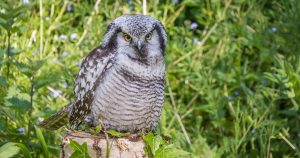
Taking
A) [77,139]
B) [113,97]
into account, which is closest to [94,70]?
[113,97]

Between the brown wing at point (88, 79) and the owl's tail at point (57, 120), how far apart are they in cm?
18

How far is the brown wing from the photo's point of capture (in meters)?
3.95

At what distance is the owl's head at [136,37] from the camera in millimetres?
3903

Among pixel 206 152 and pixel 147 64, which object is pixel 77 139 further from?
pixel 206 152

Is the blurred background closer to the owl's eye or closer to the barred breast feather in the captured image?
the barred breast feather

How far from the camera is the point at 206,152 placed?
15.8ft

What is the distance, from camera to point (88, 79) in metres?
4.00

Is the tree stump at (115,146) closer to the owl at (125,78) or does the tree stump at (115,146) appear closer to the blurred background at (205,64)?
the owl at (125,78)

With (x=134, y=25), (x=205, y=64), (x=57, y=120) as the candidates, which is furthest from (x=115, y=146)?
(x=205, y=64)

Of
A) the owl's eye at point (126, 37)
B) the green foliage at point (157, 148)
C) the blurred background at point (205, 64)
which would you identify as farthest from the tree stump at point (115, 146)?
the blurred background at point (205, 64)

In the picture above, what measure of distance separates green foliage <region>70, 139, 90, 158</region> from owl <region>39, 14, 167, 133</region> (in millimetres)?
Result: 389

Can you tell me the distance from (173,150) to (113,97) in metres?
0.50

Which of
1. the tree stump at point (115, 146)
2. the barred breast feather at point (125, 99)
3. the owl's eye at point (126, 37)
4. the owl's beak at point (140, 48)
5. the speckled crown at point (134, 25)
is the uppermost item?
the speckled crown at point (134, 25)

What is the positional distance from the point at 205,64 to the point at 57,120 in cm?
199
